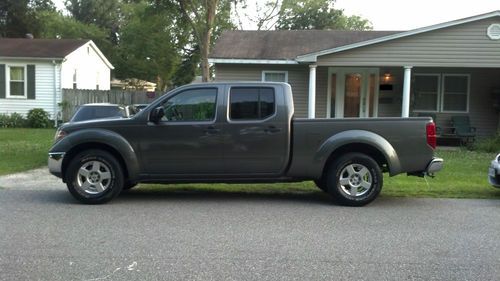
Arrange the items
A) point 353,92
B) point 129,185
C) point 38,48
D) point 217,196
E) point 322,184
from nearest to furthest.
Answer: point 322,184
point 217,196
point 129,185
point 353,92
point 38,48

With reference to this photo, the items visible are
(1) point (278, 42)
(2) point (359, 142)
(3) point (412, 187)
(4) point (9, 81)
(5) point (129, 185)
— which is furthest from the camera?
(4) point (9, 81)

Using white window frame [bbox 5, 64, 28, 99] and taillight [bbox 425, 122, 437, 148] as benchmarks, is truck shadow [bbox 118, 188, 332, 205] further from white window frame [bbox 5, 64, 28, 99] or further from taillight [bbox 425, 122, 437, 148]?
white window frame [bbox 5, 64, 28, 99]

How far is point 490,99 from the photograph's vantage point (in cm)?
1919

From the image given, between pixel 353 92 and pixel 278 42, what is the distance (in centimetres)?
339

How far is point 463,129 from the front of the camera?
1861cm

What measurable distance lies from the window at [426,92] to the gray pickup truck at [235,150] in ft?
38.3

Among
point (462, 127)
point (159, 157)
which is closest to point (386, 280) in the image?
point (159, 157)

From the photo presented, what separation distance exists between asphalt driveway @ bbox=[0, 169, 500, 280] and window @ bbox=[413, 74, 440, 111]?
36.3 ft

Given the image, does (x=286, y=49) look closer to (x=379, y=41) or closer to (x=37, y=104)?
(x=379, y=41)

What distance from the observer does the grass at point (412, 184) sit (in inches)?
383

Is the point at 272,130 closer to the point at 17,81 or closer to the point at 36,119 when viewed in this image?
the point at 36,119

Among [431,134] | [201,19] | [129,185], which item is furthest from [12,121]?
[431,134]

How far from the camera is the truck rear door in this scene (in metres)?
8.47

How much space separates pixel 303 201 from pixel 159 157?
7.80 ft
